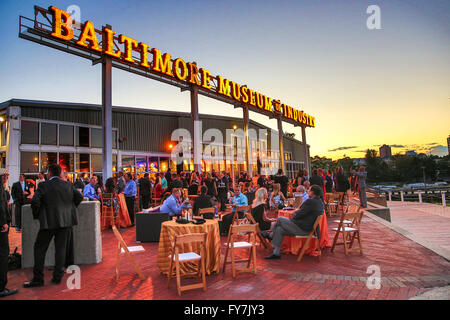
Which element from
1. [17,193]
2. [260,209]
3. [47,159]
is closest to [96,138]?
[47,159]

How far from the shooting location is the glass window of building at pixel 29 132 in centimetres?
1297

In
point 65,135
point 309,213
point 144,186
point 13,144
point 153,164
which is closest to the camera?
point 309,213

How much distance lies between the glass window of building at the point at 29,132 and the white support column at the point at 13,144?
27 cm

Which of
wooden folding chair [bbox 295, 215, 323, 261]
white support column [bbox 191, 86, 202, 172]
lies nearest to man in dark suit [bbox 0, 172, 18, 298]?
wooden folding chair [bbox 295, 215, 323, 261]

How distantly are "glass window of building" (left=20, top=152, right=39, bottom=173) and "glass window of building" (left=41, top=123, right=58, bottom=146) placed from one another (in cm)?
80

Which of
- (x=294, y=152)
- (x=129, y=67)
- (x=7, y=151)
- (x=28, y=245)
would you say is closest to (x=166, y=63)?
(x=129, y=67)

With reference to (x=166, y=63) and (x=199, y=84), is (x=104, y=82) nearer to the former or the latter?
(x=166, y=63)

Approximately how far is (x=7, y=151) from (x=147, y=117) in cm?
772

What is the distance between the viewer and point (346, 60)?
45.6ft

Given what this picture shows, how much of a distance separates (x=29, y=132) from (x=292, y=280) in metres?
14.2

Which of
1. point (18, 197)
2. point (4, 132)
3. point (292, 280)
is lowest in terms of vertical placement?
point (292, 280)

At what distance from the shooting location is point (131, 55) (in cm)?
1330

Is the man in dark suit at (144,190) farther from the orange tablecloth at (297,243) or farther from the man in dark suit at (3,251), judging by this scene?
the man in dark suit at (3,251)

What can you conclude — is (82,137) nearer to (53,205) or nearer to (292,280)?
(53,205)
